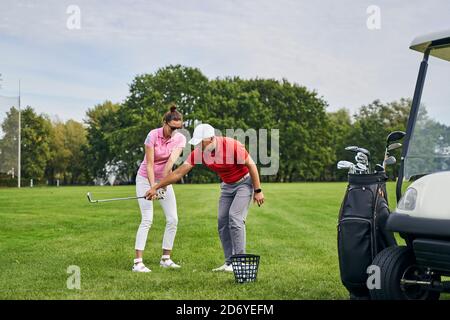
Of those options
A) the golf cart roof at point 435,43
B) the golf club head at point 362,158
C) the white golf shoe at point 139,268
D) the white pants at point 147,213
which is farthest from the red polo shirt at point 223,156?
the golf cart roof at point 435,43

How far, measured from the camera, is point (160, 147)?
24.6 ft

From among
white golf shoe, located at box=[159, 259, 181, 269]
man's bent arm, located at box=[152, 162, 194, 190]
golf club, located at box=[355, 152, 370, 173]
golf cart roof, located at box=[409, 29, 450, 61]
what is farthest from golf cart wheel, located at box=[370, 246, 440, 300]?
white golf shoe, located at box=[159, 259, 181, 269]

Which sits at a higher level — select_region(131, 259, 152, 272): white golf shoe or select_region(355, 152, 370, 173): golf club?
select_region(355, 152, 370, 173): golf club

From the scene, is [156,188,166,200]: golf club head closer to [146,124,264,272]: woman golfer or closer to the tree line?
[146,124,264,272]: woman golfer

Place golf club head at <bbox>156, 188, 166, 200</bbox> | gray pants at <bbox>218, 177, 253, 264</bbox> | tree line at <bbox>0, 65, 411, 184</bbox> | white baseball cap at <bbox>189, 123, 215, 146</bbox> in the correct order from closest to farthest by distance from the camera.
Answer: white baseball cap at <bbox>189, 123, 215, 146</bbox>
gray pants at <bbox>218, 177, 253, 264</bbox>
golf club head at <bbox>156, 188, 166, 200</bbox>
tree line at <bbox>0, 65, 411, 184</bbox>

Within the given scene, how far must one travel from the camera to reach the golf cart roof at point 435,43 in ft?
17.8

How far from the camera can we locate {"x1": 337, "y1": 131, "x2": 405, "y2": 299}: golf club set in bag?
534 cm

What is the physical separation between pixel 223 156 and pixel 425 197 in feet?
8.99

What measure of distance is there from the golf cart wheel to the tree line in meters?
47.2

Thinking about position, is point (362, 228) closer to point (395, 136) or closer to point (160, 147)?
point (395, 136)

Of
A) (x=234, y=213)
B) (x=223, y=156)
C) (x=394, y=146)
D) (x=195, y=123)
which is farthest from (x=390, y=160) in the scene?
(x=195, y=123)
